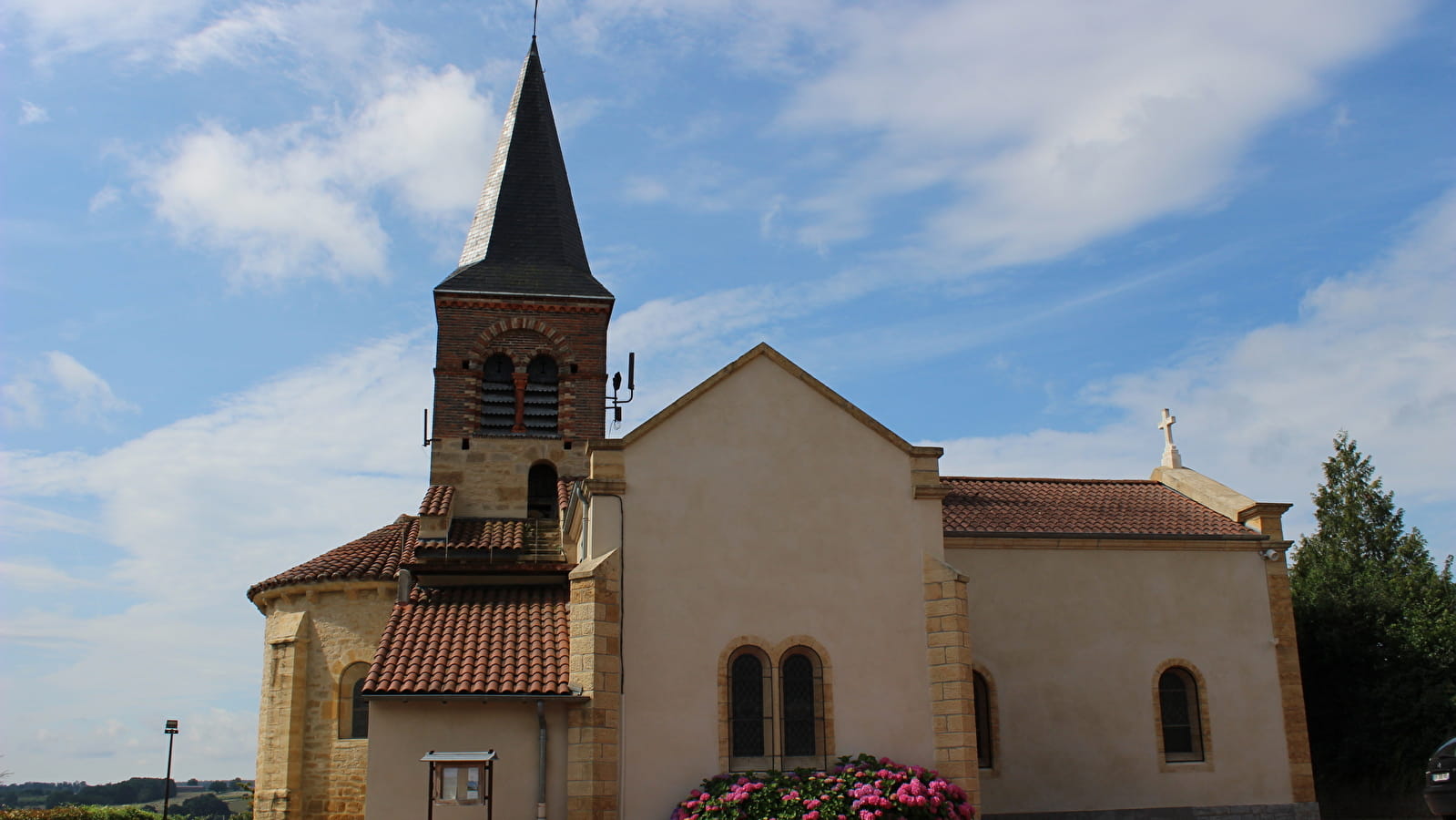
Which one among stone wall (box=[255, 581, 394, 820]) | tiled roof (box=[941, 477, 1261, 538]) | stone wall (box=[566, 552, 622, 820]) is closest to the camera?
stone wall (box=[566, 552, 622, 820])

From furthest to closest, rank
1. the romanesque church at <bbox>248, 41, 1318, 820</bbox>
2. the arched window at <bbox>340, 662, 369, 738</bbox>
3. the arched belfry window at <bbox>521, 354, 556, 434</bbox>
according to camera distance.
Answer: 1. the arched belfry window at <bbox>521, 354, 556, 434</bbox>
2. the arched window at <bbox>340, 662, 369, 738</bbox>
3. the romanesque church at <bbox>248, 41, 1318, 820</bbox>

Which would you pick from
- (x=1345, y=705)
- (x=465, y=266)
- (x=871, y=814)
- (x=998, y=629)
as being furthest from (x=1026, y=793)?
(x=465, y=266)

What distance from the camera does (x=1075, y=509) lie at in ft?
73.4

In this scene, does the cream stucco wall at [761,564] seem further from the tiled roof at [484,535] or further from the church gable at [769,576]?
the tiled roof at [484,535]

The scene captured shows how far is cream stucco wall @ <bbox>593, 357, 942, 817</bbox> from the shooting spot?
49.5ft

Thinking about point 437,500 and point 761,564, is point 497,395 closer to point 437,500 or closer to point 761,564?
point 437,500

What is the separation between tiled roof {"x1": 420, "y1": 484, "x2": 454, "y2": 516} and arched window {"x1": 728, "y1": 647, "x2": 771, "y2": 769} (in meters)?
7.01

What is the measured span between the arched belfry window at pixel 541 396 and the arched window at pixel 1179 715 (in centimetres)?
1260

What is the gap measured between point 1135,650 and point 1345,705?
6325 millimetres

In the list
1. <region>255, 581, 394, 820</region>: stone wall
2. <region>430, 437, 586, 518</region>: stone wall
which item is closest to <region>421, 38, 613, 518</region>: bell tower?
<region>430, 437, 586, 518</region>: stone wall

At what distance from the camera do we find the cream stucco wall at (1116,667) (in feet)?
64.2

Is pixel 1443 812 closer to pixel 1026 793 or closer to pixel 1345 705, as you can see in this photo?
pixel 1026 793

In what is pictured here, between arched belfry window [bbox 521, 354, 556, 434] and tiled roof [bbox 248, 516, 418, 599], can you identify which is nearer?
tiled roof [bbox 248, 516, 418, 599]

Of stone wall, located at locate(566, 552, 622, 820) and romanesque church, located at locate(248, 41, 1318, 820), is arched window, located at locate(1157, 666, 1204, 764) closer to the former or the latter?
romanesque church, located at locate(248, 41, 1318, 820)
